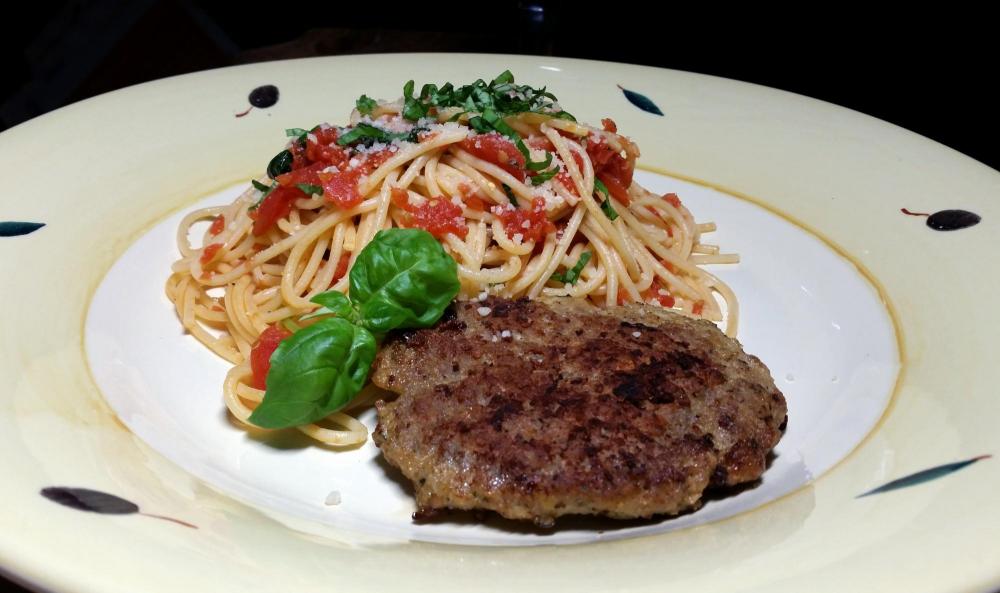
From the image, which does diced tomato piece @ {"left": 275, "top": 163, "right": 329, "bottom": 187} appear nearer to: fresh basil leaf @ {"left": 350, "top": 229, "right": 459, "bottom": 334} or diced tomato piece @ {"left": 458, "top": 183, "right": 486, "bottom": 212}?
diced tomato piece @ {"left": 458, "top": 183, "right": 486, "bottom": 212}

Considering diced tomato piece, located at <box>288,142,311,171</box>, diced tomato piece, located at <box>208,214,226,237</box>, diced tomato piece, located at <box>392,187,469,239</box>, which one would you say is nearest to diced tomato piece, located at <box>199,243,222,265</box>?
diced tomato piece, located at <box>208,214,226,237</box>

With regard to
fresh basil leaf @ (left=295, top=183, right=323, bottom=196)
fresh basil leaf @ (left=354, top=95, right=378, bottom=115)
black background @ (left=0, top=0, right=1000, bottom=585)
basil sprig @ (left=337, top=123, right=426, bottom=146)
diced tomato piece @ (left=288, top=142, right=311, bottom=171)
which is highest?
fresh basil leaf @ (left=354, top=95, right=378, bottom=115)

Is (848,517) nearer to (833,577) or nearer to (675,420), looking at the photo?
(833,577)

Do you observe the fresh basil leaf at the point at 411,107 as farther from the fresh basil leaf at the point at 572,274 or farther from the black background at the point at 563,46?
the black background at the point at 563,46

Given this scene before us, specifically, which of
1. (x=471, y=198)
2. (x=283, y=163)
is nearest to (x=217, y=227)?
(x=283, y=163)

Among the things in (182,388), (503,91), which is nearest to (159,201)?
(182,388)

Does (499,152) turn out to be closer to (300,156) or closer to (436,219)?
(436,219)
